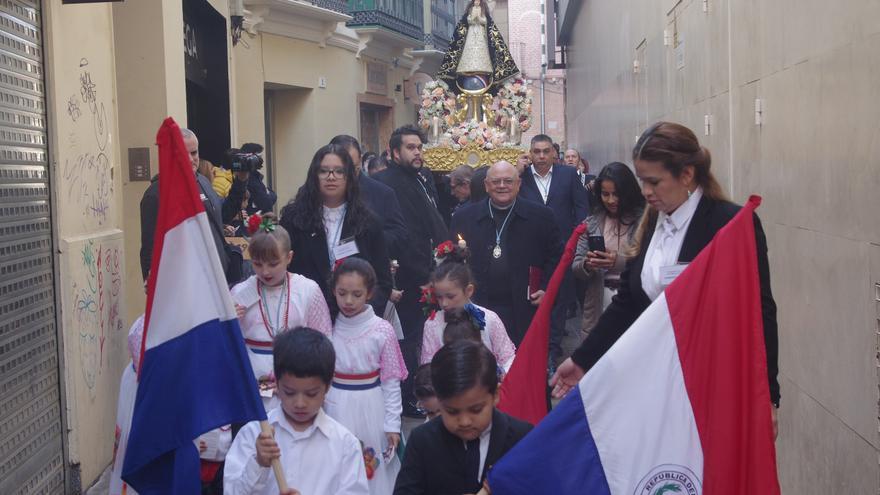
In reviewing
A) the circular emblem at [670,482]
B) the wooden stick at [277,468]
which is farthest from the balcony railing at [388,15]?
the circular emblem at [670,482]

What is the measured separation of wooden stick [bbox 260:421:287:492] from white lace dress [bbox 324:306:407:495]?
5.21ft

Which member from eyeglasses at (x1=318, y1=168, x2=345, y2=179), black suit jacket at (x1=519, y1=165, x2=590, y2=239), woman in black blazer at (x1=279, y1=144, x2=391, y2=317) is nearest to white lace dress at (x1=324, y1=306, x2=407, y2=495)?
woman in black blazer at (x1=279, y1=144, x2=391, y2=317)

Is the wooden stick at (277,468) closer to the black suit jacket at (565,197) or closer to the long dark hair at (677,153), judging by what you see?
the long dark hair at (677,153)

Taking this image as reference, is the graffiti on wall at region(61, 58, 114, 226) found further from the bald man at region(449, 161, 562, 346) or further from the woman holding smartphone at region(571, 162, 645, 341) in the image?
the woman holding smartphone at region(571, 162, 645, 341)

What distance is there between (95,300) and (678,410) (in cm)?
454

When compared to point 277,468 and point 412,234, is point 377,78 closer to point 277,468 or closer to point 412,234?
point 412,234

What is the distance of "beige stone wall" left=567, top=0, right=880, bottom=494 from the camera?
14.7 ft

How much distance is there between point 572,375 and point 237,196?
4.60 meters

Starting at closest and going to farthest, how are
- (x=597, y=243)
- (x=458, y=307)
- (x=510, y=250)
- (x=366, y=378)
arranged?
1. (x=366, y=378)
2. (x=458, y=307)
3. (x=597, y=243)
4. (x=510, y=250)

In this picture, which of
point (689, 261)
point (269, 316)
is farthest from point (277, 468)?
point (269, 316)

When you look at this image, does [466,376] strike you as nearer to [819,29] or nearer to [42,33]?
[819,29]

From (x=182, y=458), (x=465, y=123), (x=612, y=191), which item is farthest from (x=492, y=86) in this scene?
(x=182, y=458)

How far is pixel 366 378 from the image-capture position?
224 inches

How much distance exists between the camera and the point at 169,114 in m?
9.48
